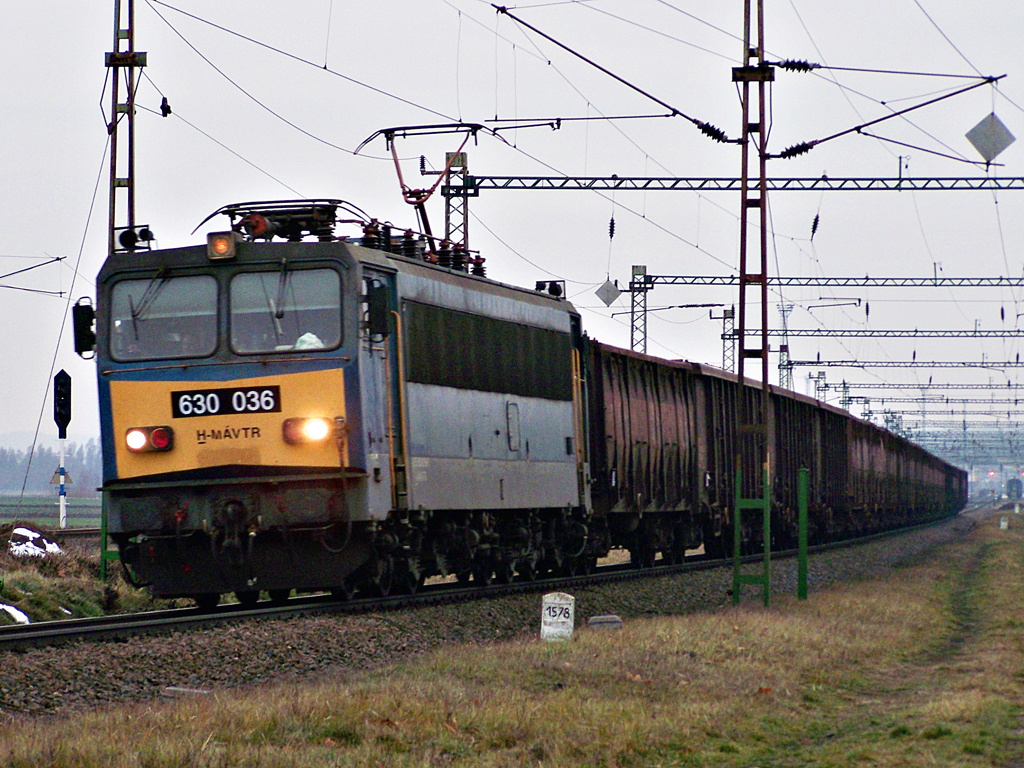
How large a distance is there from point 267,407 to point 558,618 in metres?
3.49

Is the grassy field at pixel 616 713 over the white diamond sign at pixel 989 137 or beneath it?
beneath

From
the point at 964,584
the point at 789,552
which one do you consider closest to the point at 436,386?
the point at 964,584

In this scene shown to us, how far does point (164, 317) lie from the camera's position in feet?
48.4

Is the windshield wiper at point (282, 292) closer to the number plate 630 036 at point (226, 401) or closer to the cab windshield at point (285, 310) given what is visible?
the cab windshield at point (285, 310)

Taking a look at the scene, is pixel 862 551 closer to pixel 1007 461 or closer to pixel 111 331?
pixel 111 331

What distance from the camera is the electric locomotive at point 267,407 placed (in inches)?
560

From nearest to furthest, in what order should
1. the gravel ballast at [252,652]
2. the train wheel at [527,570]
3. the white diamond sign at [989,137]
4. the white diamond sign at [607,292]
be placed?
the gravel ballast at [252,652] < the train wheel at [527,570] < the white diamond sign at [989,137] < the white diamond sign at [607,292]

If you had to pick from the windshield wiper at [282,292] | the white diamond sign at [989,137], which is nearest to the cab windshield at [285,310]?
the windshield wiper at [282,292]

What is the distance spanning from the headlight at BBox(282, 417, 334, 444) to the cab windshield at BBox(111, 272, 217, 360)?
45.4 inches

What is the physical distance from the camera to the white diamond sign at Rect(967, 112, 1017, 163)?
76.2 feet

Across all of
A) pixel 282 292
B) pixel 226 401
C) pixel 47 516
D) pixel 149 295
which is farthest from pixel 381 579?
pixel 47 516

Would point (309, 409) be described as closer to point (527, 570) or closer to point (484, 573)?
point (484, 573)

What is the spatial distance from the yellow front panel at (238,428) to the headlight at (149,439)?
0.05m

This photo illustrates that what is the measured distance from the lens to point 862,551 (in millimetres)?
36969
